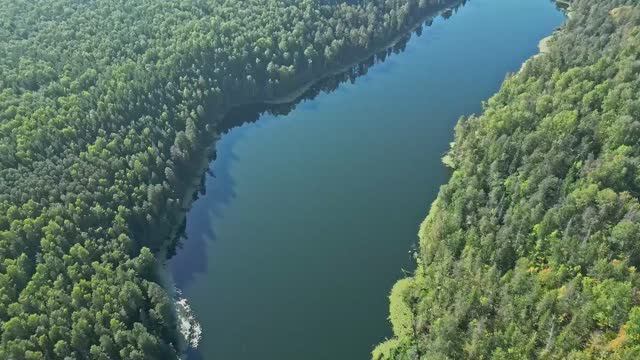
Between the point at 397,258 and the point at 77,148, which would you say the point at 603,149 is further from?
the point at 77,148

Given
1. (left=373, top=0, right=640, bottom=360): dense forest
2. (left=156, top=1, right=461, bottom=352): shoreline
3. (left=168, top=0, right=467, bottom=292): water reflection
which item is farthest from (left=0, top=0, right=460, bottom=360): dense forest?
(left=373, top=0, right=640, bottom=360): dense forest

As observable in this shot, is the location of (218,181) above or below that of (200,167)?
below

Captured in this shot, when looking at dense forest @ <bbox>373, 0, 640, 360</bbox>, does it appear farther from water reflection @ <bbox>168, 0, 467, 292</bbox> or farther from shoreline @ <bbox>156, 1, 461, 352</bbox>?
water reflection @ <bbox>168, 0, 467, 292</bbox>

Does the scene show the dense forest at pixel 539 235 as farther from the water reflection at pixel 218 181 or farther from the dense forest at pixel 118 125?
the dense forest at pixel 118 125

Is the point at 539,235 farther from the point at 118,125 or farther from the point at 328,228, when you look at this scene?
the point at 118,125

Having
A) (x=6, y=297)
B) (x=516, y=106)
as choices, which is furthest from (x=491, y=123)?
(x=6, y=297)

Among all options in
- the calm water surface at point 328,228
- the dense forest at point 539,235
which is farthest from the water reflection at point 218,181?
the dense forest at point 539,235

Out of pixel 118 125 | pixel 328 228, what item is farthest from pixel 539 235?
pixel 118 125

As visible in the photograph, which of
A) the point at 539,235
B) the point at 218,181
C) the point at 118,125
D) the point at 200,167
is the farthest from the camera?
the point at 200,167
